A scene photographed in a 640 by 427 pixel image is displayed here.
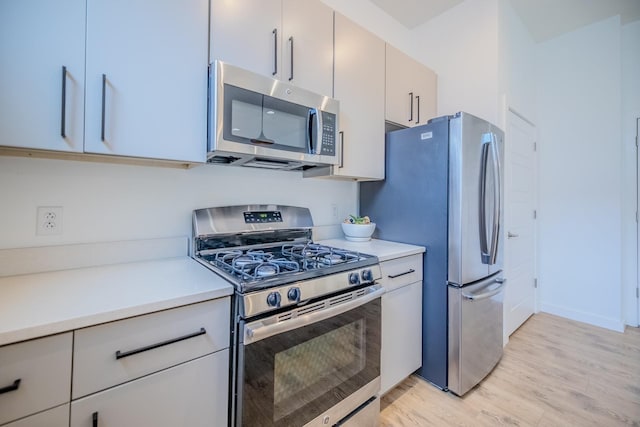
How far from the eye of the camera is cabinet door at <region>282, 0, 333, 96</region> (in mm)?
1521

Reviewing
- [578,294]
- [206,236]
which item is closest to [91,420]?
[206,236]

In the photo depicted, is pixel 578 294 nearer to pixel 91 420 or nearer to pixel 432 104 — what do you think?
pixel 432 104

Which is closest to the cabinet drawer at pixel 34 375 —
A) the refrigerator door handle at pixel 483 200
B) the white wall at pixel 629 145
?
the refrigerator door handle at pixel 483 200

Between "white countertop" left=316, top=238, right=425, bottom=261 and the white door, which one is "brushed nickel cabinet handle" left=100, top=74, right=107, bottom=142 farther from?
the white door

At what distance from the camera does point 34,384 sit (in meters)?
0.70

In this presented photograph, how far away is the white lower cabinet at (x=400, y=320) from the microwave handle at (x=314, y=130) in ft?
2.46

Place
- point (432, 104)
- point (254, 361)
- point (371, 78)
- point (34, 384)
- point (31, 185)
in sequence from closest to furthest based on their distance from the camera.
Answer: point (34, 384) → point (254, 361) → point (31, 185) → point (371, 78) → point (432, 104)

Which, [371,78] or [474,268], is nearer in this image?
[474,268]

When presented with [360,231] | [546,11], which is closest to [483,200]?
[360,231]

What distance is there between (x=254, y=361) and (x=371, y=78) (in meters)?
1.86

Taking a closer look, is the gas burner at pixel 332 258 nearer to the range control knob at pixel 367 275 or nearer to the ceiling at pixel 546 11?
the range control knob at pixel 367 275

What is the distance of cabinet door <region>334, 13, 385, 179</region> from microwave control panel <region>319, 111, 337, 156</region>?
0.54 ft

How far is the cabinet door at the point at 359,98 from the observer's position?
5.91ft

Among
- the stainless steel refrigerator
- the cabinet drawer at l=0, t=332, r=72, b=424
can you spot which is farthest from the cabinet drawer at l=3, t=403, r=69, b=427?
the stainless steel refrigerator
